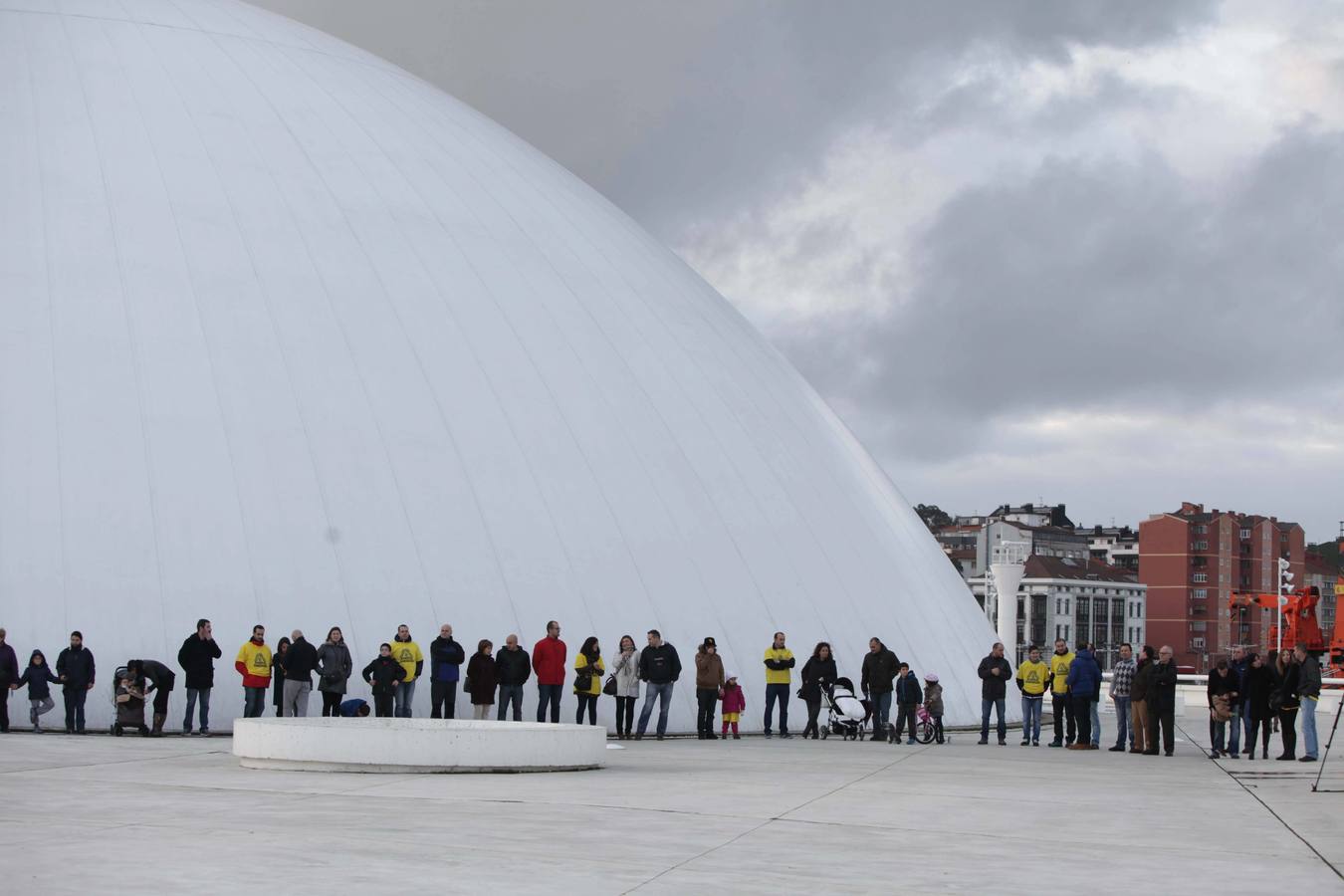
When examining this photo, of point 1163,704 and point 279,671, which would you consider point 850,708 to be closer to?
point 1163,704

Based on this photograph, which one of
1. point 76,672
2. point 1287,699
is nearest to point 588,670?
point 76,672

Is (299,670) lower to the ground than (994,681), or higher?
higher

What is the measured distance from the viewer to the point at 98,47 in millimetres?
24641

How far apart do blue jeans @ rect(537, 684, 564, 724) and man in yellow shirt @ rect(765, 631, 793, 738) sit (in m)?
2.84

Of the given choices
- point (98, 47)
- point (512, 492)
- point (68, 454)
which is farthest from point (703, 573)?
point (98, 47)

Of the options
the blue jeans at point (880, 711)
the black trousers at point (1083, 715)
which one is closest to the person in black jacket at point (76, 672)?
the blue jeans at point (880, 711)

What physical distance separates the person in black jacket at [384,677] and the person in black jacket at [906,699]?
6627 mm

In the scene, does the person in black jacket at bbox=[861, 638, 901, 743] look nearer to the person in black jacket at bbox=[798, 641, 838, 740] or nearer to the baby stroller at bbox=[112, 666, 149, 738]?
the person in black jacket at bbox=[798, 641, 838, 740]

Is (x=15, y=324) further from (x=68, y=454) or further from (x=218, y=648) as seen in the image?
(x=218, y=648)

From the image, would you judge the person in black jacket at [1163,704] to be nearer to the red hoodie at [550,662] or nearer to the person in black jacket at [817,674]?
the person in black jacket at [817,674]

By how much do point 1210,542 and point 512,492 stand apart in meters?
152

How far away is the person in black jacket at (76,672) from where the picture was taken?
17641mm

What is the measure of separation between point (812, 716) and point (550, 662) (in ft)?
14.1

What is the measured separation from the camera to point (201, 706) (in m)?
18.3
